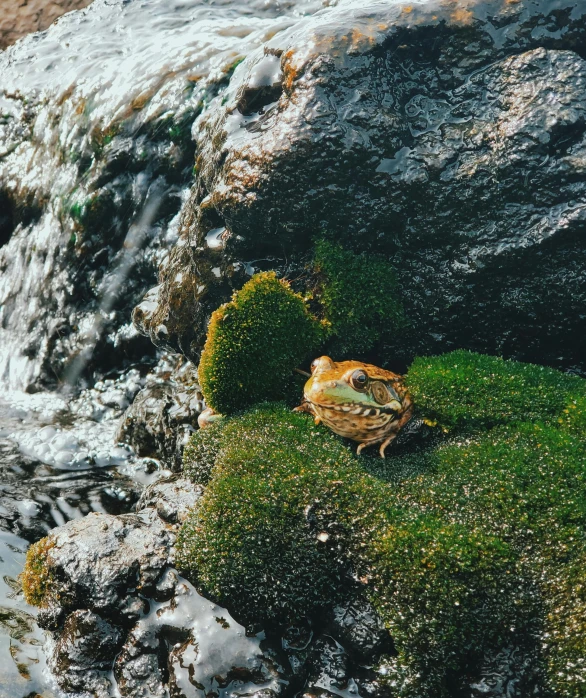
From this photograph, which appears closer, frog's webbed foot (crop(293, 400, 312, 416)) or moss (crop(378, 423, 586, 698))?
moss (crop(378, 423, 586, 698))

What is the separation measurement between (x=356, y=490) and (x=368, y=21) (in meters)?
4.10

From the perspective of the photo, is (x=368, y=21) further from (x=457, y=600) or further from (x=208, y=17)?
(x=208, y=17)

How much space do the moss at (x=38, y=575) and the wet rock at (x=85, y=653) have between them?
1.27 feet

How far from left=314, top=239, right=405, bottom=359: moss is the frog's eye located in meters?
0.91

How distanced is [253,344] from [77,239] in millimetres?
4637

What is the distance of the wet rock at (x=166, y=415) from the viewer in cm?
672

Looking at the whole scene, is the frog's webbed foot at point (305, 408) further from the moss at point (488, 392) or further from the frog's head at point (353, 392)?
the moss at point (488, 392)

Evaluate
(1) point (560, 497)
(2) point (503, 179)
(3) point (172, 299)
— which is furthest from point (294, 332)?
(1) point (560, 497)

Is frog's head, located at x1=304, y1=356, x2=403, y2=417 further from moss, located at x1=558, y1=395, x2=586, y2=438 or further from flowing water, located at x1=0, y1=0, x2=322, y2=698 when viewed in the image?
flowing water, located at x1=0, y1=0, x2=322, y2=698

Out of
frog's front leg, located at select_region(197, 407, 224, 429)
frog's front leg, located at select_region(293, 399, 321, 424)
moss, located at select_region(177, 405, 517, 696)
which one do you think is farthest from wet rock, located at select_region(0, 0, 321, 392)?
moss, located at select_region(177, 405, 517, 696)

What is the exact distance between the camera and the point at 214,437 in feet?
18.3

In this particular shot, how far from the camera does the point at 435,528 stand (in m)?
4.39

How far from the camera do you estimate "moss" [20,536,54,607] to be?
16.1 feet

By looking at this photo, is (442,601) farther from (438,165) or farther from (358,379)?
(438,165)
